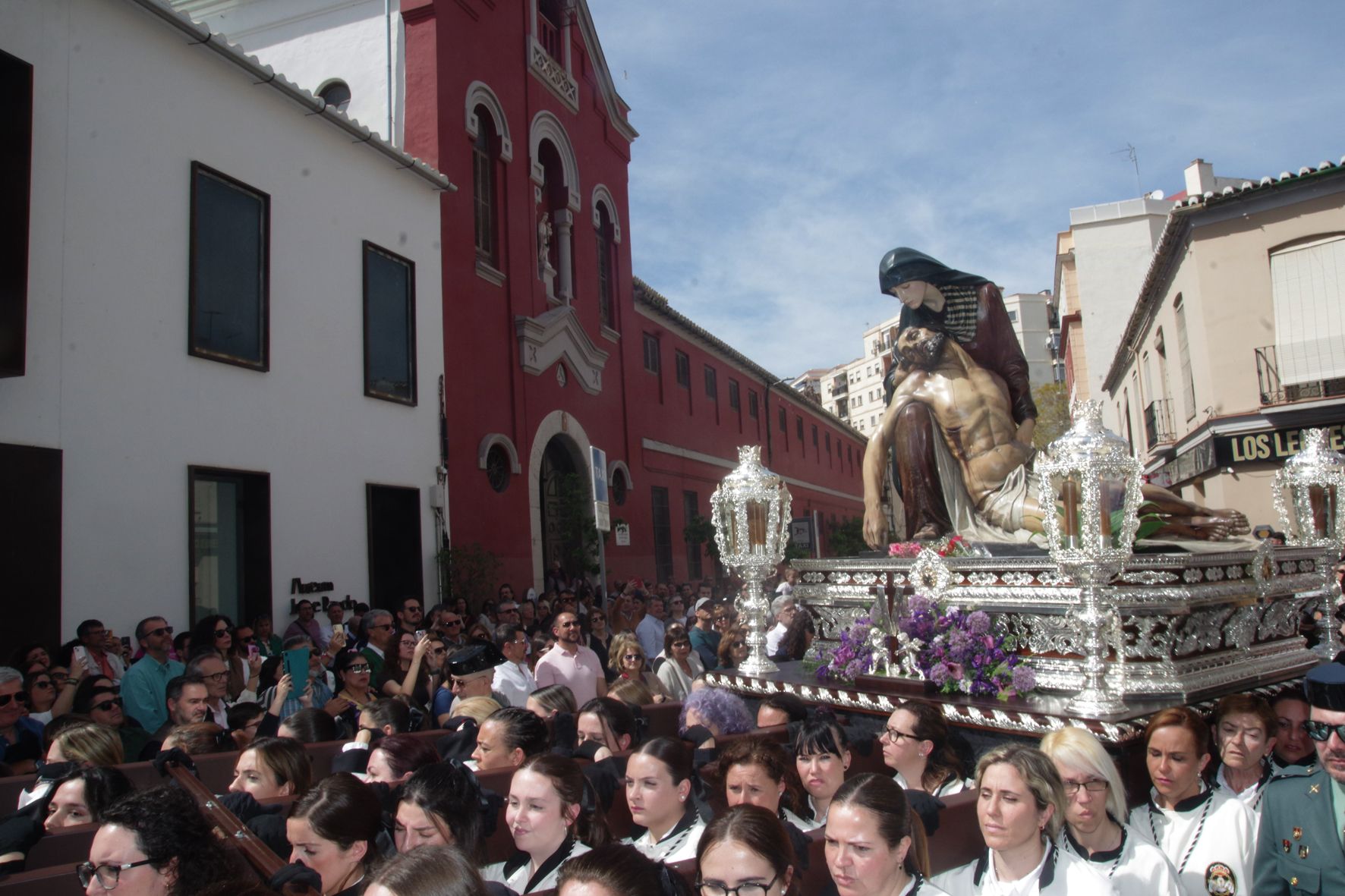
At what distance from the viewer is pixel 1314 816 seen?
3.44m

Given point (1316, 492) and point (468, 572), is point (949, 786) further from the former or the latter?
point (468, 572)

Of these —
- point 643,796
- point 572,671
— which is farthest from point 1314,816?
point 572,671

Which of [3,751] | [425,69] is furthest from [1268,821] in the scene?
[425,69]

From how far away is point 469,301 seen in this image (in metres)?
15.3

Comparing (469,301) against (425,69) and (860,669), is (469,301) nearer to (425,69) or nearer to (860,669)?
(425,69)

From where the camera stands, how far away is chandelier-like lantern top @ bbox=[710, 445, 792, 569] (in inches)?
340

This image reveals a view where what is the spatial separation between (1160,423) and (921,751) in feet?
66.9

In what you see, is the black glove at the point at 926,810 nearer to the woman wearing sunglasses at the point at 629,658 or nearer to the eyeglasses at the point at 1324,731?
the eyeglasses at the point at 1324,731

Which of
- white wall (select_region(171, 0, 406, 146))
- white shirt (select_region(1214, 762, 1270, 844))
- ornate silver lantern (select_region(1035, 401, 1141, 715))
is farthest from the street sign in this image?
white wall (select_region(171, 0, 406, 146))

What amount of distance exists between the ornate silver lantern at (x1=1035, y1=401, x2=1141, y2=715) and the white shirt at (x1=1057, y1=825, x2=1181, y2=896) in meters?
2.21

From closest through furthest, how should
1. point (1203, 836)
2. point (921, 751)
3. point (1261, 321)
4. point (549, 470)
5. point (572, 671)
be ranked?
1. point (1203, 836)
2. point (921, 751)
3. point (572, 671)
4. point (1261, 321)
5. point (549, 470)

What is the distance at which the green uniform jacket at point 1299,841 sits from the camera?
3.36m

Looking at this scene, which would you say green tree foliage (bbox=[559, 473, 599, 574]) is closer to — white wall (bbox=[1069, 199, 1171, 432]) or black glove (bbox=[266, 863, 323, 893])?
black glove (bbox=[266, 863, 323, 893])

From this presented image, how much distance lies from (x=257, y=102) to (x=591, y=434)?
9.34 metres
